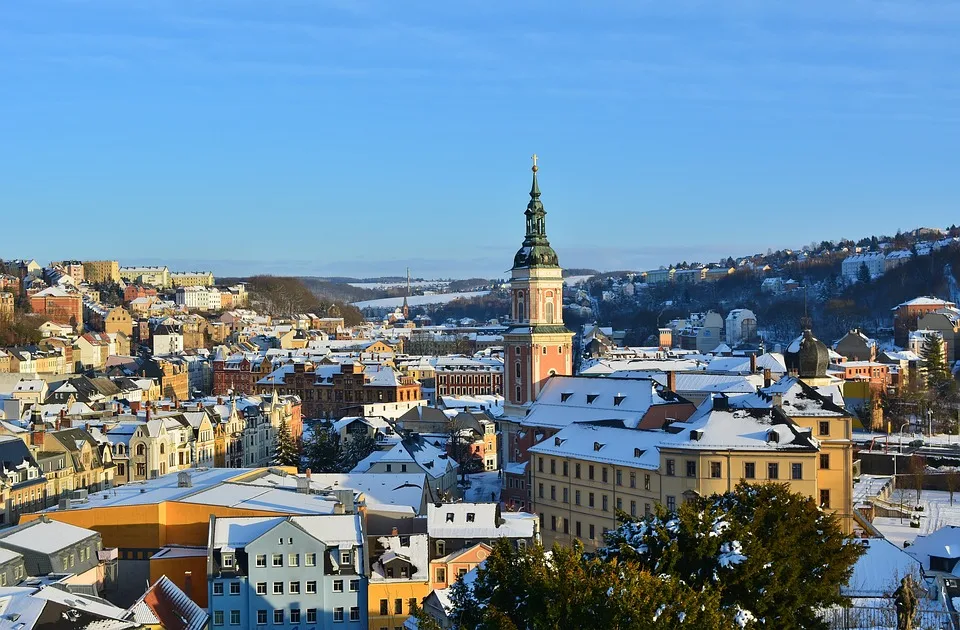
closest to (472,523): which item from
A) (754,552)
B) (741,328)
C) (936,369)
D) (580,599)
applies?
(754,552)

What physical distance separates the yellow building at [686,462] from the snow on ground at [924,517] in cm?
680

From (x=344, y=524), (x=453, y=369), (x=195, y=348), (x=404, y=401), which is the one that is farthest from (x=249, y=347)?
(x=344, y=524)

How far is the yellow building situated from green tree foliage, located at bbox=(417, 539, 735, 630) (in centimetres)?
1940

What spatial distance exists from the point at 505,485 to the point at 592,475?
15.0 meters

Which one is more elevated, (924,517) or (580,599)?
(580,599)

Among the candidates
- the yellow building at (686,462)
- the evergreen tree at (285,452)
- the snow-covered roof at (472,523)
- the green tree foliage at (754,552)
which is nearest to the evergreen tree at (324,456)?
the evergreen tree at (285,452)

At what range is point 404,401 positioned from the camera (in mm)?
115188

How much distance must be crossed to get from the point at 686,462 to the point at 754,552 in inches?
728

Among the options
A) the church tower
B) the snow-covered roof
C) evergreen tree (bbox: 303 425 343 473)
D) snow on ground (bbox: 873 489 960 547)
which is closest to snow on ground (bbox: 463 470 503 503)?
the church tower

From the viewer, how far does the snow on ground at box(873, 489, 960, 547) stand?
58.4 meters

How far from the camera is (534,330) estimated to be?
69625 millimetres

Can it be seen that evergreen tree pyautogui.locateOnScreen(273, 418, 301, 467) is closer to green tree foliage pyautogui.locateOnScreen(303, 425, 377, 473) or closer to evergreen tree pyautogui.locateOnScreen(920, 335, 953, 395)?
green tree foliage pyautogui.locateOnScreen(303, 425, 377, 473)

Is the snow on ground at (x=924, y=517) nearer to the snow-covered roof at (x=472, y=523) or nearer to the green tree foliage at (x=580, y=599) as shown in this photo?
the snow-covered roof at (x=472, y=523)

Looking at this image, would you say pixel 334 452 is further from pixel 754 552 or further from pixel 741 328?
pixel 741 328
